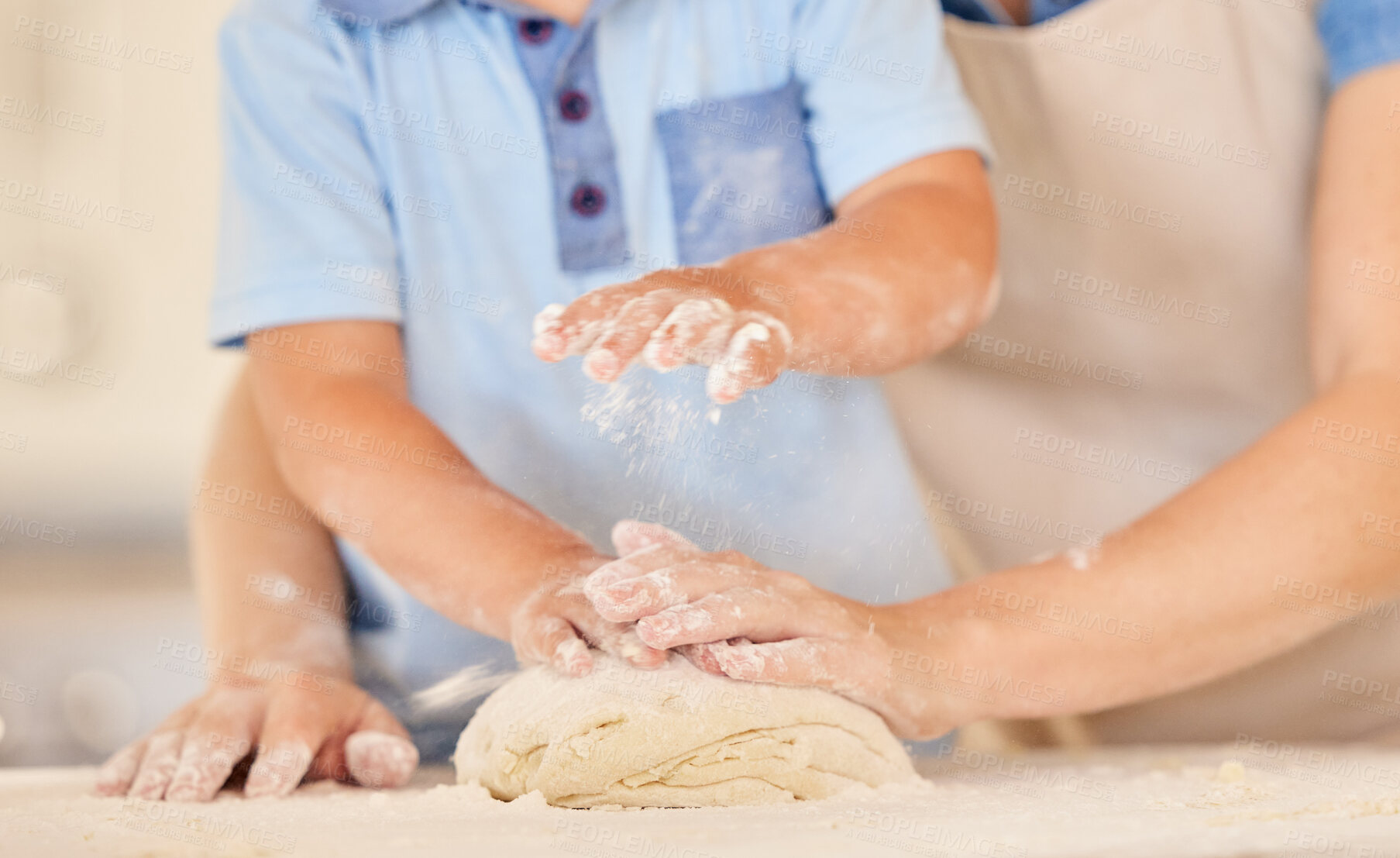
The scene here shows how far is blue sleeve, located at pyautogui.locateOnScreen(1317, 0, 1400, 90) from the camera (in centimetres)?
62

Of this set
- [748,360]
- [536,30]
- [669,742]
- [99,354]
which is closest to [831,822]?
[669,742]

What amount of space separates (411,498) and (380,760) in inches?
5.2

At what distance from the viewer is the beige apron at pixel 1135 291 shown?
2.31ft

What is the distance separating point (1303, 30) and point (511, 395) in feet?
2.01

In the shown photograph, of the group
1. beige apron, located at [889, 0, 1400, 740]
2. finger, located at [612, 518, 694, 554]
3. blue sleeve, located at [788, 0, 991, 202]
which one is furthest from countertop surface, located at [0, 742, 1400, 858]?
blue sleeve, located at [788, 0, 991, 202]

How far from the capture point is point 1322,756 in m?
0.53

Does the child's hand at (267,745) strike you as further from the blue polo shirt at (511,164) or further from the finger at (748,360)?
the finger at (748,360)

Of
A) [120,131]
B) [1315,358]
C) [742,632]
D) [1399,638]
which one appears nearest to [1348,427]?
[1315,358]

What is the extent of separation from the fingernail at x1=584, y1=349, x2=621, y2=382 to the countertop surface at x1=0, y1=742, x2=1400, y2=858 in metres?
Answer: 0.16

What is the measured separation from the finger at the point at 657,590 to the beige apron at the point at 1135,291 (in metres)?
0.31

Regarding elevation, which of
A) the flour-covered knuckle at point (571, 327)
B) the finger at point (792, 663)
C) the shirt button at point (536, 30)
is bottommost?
the finger at point (792, 663)

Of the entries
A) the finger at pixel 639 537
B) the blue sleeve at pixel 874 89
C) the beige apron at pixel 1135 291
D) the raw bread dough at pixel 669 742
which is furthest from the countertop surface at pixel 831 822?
the blue sleeve at pixel 874 89

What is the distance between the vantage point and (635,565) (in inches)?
16.4

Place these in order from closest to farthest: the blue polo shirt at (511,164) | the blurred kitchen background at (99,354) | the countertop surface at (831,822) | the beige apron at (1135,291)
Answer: the countertop surface at (831,822) → the blue polo shirt at (511,164) → the beige apron at (1135,291) → the blurred kitchen background at (99,354)
